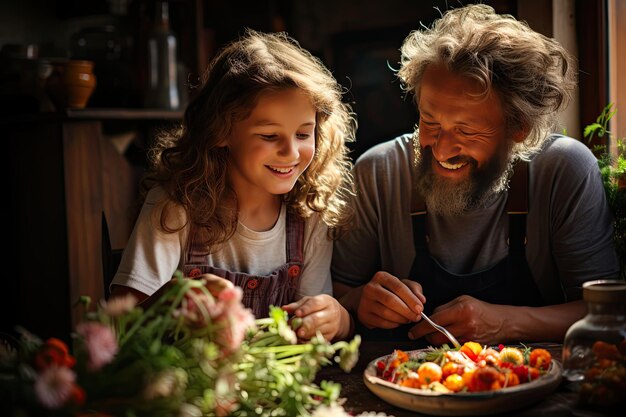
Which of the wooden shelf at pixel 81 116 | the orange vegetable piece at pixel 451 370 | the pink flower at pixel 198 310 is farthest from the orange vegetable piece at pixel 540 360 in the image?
the wooden shelf at pixel 81 116

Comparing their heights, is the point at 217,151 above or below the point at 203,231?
above

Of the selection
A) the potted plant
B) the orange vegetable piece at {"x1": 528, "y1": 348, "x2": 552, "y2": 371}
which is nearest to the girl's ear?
the orange vegetable piece at {"x1": 528, "y1": 348, "x2": 552, "y2": 371}

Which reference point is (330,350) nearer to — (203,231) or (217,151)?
(203,231)

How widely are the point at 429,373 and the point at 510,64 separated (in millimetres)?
879

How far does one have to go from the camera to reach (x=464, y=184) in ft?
6.52

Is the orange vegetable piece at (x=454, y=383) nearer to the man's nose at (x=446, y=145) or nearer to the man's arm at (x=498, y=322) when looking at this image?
the man's arm at (x=498, y=322)

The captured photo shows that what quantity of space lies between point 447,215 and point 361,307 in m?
0.40

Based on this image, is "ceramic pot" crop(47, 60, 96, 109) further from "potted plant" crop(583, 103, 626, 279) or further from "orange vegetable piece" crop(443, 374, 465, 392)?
"orange vegetable piece" crop(443, 374, 465, 392)

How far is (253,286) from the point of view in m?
1.91

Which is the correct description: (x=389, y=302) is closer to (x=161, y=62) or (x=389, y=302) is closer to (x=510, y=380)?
(x=510, y=380)

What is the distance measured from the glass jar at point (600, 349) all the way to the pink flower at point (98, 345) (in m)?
0.79

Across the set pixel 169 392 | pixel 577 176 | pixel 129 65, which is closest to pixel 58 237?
pixel 129 65

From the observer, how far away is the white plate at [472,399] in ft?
4.33

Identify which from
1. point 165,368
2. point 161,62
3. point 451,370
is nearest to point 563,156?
point 451,370
